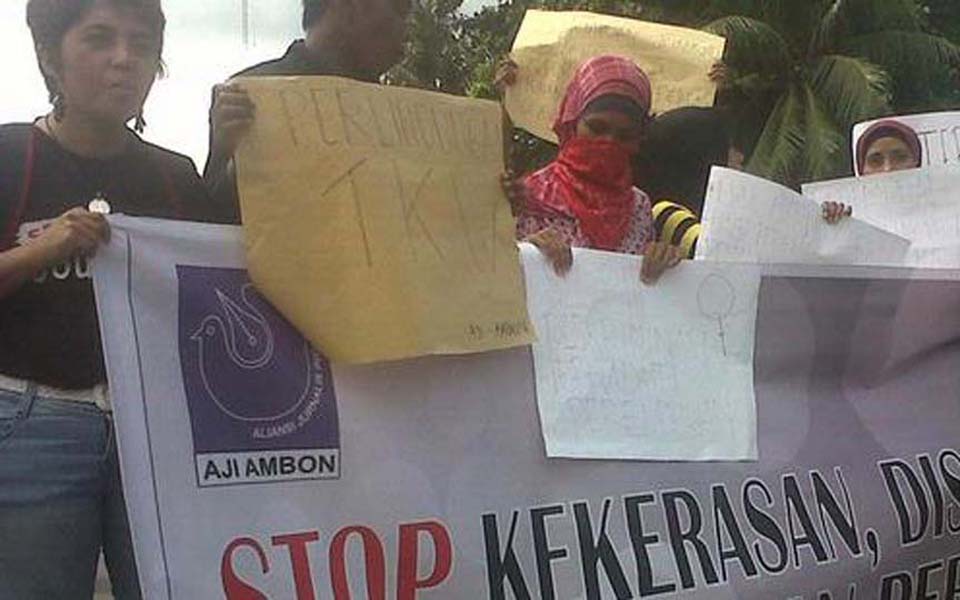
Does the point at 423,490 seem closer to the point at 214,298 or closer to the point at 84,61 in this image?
the point at 214,298

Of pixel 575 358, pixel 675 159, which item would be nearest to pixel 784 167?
pixel 675 159

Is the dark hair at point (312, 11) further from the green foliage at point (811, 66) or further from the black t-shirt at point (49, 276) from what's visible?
the green foliage at point (811, 66)

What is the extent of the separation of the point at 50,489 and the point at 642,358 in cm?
108

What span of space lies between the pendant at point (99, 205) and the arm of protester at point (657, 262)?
1.00m

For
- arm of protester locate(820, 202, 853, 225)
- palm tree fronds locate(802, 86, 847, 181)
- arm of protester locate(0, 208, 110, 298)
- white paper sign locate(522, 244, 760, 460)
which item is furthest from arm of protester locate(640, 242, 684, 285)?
palm tree fronds locate(802, 86, 847, 181)

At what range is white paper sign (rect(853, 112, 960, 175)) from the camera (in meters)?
4.13

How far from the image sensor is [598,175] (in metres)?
3.22

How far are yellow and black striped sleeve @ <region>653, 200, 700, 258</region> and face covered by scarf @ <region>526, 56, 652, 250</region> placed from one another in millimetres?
163

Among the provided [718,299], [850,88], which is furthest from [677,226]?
[850,88]

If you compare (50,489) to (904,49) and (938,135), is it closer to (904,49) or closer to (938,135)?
(938,135)

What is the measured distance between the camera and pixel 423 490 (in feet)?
8.70

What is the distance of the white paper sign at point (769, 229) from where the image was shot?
3162 millimetres

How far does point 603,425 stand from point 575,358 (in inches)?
5.1

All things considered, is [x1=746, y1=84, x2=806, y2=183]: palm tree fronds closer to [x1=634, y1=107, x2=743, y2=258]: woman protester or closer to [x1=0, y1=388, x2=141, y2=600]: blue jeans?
[x1=634, y1=107, x2=743, y2=258]: woman protester
